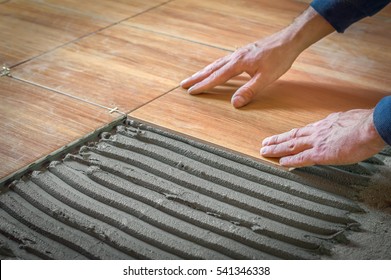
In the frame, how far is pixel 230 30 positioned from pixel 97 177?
3.57 ft

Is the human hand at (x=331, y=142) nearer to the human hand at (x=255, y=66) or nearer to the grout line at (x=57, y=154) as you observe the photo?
the human hand at (x=255, y=66)

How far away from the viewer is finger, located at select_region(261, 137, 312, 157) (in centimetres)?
150

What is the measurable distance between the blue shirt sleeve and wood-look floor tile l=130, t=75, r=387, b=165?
0.23 meters

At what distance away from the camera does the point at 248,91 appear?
1808mm

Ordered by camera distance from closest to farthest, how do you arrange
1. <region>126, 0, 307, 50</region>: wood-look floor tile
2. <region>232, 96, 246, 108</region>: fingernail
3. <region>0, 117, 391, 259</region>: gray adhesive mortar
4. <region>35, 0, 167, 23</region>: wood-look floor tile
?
<region>0, 117, 391, 259</region>: gray adhesive mortar, <region>232, 96, 246, 108</region>: fingernail, <region>126, 0, 307, 50</region>: wood-look floor tile, <region>35, 0, 167, 23</region>: wood-look floor tile

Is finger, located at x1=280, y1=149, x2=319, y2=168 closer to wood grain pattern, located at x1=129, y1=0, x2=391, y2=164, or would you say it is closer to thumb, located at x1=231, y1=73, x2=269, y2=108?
wood grain pattern, located at x1=129, y1=0, x2=391, y2=164

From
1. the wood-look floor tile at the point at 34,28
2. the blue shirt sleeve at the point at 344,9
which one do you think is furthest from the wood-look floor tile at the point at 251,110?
the wood-look floor tile at the point at 34,28

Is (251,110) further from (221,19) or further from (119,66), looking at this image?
(221,19)

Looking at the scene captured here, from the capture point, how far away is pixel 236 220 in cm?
135

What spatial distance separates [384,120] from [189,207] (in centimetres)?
49

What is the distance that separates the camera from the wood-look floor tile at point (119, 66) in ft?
6.23

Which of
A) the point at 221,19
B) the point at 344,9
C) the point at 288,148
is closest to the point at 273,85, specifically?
the point at 344,9

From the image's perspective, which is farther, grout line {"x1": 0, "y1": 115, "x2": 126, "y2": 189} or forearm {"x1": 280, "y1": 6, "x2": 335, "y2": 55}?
forearm {"x1": 280, "y1": 6, "x2": 335, "y2": 55}

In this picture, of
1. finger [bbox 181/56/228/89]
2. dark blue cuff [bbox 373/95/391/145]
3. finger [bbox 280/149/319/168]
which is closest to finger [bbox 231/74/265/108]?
finger [bbox 181/56/228/89]
